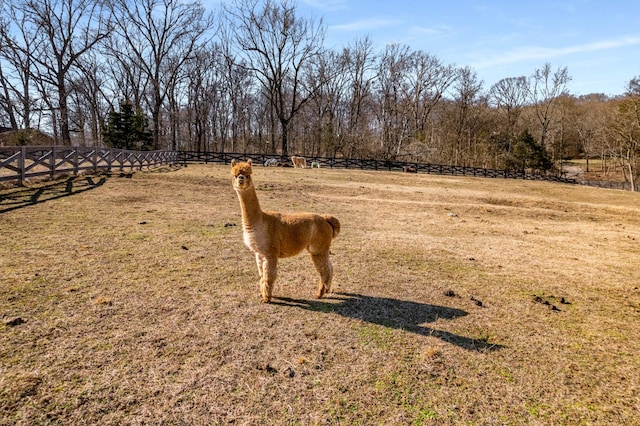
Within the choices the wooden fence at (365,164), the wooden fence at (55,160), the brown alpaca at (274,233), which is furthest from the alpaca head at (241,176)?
the wooden fence at (365,164)

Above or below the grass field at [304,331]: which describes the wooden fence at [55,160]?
above

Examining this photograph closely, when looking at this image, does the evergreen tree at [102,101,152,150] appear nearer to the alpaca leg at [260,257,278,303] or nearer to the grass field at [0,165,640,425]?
the grass field at [0,165,640,425]

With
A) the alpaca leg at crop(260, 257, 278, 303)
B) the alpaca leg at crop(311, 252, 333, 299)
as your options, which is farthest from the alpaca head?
the alpaca leg at crop(311, 252, 333, 299)

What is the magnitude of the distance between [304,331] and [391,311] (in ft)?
4.62

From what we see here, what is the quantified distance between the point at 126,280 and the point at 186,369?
2728 mm

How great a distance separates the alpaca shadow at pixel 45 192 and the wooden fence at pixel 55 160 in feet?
2.20

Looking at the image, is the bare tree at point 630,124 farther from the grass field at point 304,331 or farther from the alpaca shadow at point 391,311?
the alpaca shadow at point 391,311

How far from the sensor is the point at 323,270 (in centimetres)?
546

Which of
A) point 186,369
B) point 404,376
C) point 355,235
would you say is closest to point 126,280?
point 186,369

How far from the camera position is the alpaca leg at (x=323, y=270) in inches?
215

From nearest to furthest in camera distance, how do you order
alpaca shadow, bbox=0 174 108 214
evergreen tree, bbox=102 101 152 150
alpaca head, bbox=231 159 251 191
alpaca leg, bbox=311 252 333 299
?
alpaca head, bbox=231 159 251 191 → alpaca leg, bbox=311 252 333 299 → alpaca shadow, bbox=0 174 108 214 → evergreen tree, bbox=102 101 152 150

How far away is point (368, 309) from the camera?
5.20 metres

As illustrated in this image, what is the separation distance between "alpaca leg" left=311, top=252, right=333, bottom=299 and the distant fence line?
40.0ft

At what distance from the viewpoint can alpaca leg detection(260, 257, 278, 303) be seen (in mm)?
5094
